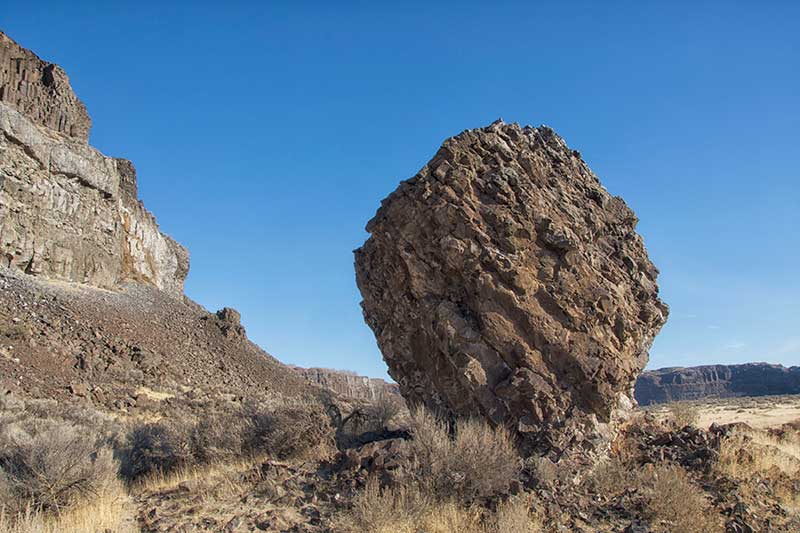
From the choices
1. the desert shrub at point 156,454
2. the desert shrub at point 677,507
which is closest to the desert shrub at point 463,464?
the desert shrub at point 677,507

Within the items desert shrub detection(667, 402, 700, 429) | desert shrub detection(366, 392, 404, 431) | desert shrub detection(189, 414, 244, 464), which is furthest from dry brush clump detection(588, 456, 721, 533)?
desert shrub detection(189, 414, 244, 464)

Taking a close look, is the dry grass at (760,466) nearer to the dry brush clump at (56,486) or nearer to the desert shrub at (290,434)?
the desert shrub at (290,434)

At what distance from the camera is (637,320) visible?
34.1ft

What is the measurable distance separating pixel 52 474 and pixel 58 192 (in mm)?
42007

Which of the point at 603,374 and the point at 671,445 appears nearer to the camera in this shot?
the point at 603,374

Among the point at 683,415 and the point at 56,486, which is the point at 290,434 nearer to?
the point at 56,486

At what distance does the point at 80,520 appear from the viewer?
6.89 meters

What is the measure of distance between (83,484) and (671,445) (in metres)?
9.46

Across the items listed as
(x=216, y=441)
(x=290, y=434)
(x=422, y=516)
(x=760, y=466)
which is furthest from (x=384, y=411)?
(x=760, y=466)

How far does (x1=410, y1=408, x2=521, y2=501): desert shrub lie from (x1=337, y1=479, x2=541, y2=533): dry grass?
0.77ft

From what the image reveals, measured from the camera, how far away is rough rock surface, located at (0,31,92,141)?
148ft

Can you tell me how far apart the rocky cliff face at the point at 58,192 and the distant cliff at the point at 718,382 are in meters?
103

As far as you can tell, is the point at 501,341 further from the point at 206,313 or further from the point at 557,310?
the point at 206,313

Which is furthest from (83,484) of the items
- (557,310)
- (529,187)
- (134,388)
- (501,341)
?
(134,388)
